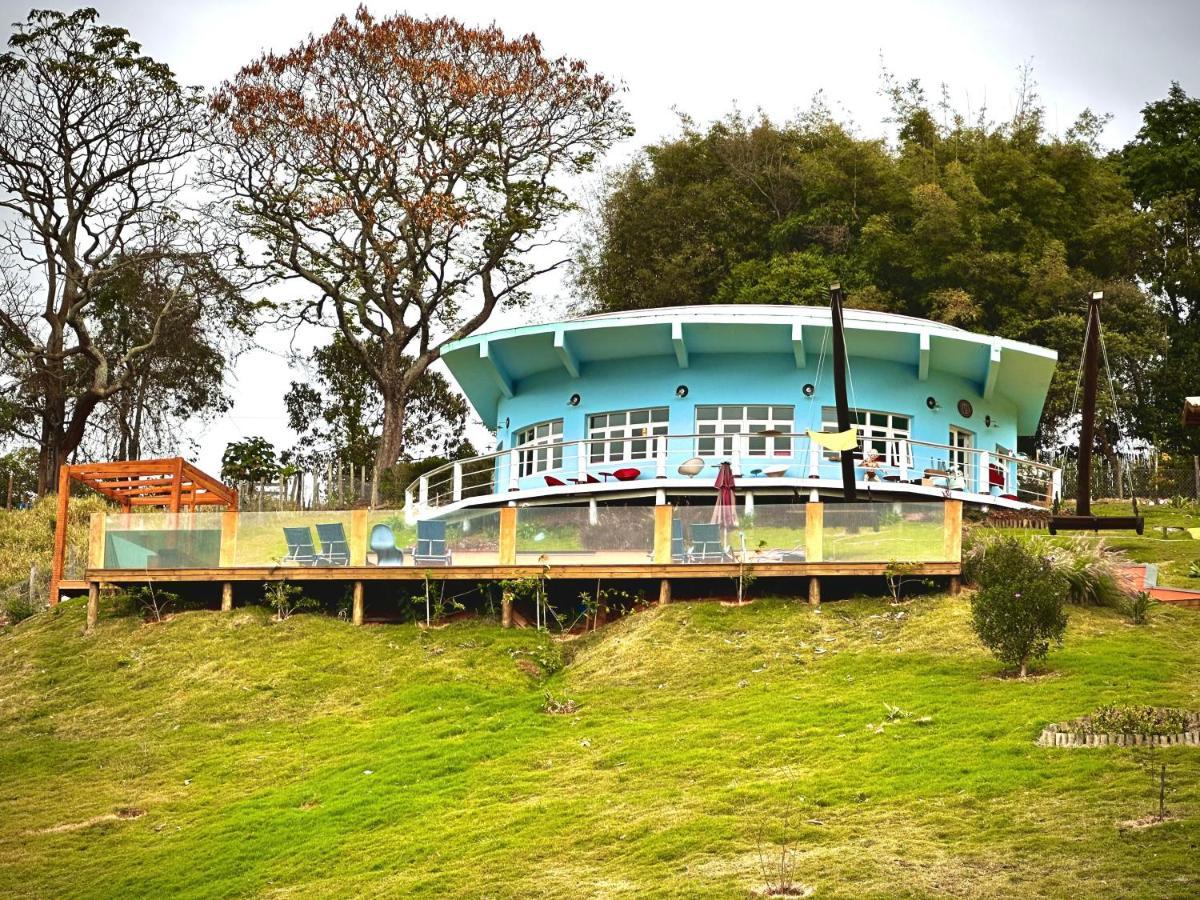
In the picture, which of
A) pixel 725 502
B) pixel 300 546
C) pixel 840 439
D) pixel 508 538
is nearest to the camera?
pixel 508 538

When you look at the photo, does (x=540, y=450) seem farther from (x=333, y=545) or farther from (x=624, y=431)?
(x=333, y=545)

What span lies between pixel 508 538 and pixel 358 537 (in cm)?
248

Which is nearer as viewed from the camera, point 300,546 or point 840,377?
point 300,546

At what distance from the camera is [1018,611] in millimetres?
20828

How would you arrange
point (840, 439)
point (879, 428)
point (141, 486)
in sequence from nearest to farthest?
point (840, 439) → point (141, 486) → point (879, 428)

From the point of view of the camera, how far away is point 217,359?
5247 cm

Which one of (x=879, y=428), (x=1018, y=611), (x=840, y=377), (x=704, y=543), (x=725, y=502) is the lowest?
(x=1018, y=611)

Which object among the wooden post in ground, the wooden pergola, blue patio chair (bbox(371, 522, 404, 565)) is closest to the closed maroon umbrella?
blue patio chair (bbox(371, 522, 404, 565))

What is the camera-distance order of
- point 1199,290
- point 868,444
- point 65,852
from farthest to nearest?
point 1199,290 < point 868,444 < point 65,852

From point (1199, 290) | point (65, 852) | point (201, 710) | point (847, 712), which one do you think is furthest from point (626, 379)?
point (1199, 290)

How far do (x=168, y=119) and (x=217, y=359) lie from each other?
8.45 metres

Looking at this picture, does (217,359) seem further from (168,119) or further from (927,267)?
(927,267)

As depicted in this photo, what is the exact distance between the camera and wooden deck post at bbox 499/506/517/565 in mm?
26562

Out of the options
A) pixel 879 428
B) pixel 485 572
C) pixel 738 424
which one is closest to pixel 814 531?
pixel 485 572
